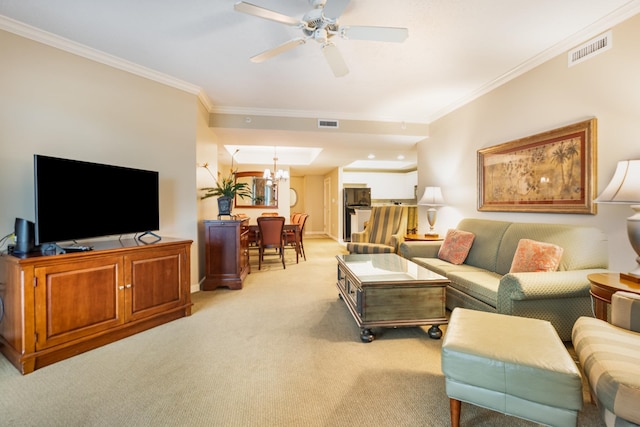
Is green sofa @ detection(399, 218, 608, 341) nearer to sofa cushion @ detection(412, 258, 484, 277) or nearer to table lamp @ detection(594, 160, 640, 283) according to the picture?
sofa cushion @ detection(412, 258, 484, 277)

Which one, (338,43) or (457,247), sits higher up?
(338,43)

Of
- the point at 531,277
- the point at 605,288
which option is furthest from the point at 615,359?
the point at 531,277

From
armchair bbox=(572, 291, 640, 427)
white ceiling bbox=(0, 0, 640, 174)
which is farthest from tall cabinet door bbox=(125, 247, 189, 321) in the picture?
armchair bbox=(572, 291, 640, 427)

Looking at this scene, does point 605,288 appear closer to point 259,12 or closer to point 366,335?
point 366,335

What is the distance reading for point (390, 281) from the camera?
92.2 inches

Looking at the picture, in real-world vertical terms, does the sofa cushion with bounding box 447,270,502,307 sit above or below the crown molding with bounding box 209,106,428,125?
below

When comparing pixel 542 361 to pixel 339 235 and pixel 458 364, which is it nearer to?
pixel 458 364

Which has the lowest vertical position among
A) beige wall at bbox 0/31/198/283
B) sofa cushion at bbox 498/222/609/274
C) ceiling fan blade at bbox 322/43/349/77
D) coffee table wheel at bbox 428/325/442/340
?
coffee table wheel at bbox 428/325/442/340

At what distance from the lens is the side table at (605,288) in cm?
165

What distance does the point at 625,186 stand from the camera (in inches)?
72.2

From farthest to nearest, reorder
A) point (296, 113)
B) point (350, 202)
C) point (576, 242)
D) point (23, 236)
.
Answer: point (350, 202) < point (296, 113) < point (576, 242) < point (23, 236)

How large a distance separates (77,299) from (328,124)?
368 centimetres

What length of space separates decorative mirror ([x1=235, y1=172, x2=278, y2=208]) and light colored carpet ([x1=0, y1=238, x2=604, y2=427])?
17.6 feet

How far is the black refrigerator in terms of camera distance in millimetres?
8520
